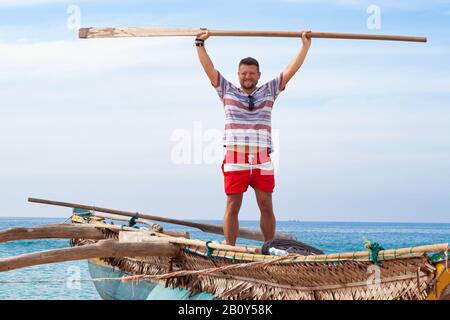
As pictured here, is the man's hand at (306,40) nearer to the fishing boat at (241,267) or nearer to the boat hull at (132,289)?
the fishing boat at (241,267)

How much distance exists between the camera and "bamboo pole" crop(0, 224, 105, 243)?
7.08 meters

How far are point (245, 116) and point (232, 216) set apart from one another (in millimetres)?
847

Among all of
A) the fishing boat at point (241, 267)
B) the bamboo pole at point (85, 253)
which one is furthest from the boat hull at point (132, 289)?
the bamboo pole at point (85, 253)

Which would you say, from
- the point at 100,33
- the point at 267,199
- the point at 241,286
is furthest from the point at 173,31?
the point at 241,286

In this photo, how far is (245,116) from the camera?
5.85 meters

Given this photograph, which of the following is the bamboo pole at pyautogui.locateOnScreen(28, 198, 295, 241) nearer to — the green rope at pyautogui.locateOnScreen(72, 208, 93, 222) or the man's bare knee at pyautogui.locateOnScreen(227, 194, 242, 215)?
the green rope at pyautogui.locateOnScreen(72, 208, 93, 222)

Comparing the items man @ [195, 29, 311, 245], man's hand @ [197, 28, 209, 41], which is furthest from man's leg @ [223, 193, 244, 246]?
man's hand @ [197, 28, 209, 41]

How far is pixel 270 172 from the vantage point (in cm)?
595

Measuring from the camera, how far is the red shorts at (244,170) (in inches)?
229

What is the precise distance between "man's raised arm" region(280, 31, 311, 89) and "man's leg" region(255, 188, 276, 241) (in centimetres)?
94

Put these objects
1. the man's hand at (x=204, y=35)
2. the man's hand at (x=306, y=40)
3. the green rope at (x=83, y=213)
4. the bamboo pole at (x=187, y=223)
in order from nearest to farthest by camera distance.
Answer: the man's hand at (x=204, y=35) → the man's hand at (x=306, y=40) → the bamboo pole at (x=187, y=223) → the green rope at (x=83, y=213)

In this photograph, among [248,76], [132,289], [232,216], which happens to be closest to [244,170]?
[232,216]

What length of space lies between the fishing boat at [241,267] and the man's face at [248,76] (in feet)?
4.29

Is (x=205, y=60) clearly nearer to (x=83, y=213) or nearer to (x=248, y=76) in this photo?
(x=248, y=76)
